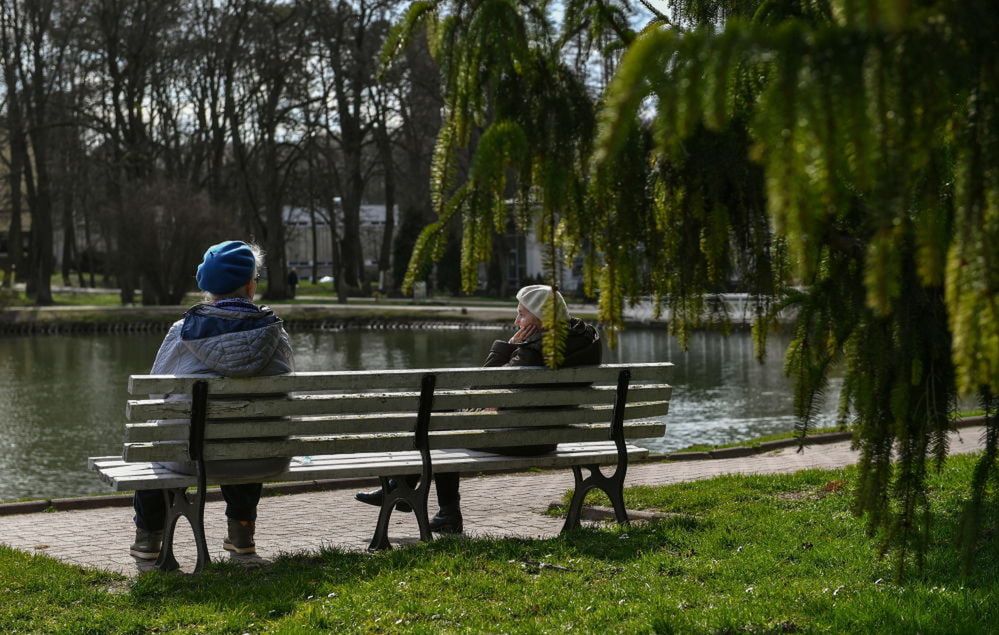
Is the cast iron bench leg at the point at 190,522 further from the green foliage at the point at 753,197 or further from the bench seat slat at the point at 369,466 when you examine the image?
the green foliage at the point at 753,197

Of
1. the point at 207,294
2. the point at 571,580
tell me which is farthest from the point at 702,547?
the point at 207,294

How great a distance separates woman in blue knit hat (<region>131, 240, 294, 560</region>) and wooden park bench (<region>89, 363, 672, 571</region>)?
4.2 inches

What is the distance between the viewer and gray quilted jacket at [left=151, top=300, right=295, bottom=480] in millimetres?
5969

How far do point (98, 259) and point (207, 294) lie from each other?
72.1 m

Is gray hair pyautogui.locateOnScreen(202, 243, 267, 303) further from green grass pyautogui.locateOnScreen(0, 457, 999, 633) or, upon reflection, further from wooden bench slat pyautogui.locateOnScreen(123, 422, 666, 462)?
green grass pyautogui.locateOnScreen(0, 457, 999, 633)

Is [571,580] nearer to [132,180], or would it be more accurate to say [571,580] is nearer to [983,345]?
[983,345]

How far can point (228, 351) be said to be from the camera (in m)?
5.96

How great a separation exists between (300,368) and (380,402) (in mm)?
21333

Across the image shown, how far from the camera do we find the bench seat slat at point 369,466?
19.4 ft

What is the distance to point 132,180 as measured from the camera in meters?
49.0

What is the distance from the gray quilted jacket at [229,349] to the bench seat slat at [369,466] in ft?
0.37

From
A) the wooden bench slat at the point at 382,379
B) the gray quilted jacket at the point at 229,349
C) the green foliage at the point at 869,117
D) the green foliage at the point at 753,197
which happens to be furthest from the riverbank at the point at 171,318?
the green foliage at the point at 869,117

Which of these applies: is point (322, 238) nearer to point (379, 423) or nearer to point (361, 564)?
point (379, 423)

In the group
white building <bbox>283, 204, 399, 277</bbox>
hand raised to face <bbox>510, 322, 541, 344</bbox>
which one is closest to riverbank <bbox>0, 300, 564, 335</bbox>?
white building <bbox>283, 204, 399, 277</bbox>
